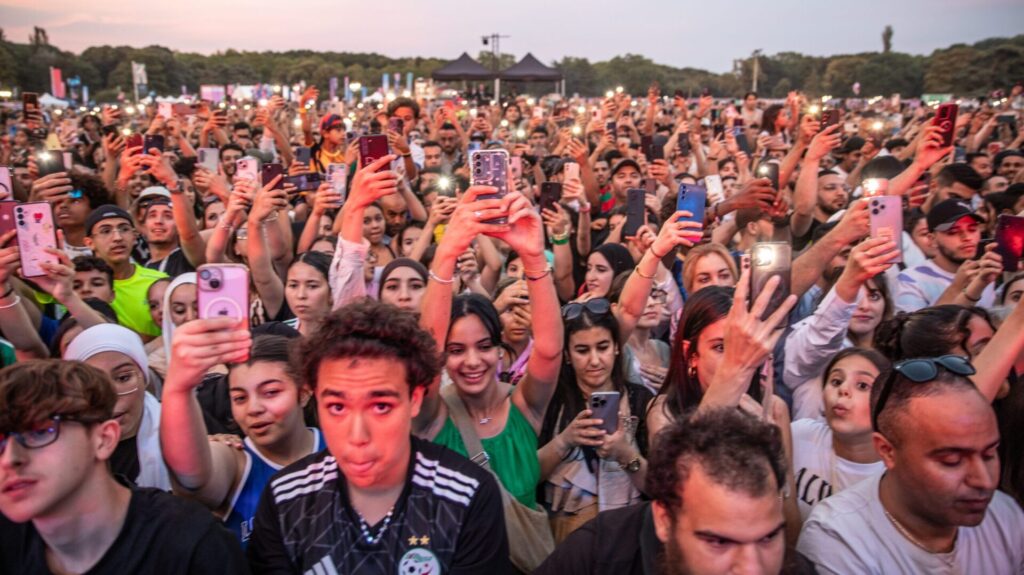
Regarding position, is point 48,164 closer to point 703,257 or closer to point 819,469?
A: point 703,257

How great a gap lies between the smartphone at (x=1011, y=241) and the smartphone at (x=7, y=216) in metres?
5.40

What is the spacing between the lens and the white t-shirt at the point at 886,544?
90.7 inches

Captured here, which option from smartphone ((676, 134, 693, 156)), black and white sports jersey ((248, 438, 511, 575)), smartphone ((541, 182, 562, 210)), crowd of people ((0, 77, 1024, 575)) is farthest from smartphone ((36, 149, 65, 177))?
smartphone ((676, 134, 693, 156))

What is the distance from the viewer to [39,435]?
2.06 m

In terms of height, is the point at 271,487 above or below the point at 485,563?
above

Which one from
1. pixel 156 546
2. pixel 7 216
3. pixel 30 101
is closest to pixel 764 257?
pixel 156 546

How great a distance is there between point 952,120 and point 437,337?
4804 mm

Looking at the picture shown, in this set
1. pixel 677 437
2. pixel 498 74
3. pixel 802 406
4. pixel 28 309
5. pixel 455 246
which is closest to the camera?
pixel 677 437

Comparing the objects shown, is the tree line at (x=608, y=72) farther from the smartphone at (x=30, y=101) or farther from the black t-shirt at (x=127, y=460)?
the black t-shirt at (x=127, y=460)

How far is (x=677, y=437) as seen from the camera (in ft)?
6.91

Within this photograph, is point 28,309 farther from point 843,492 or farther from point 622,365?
point 843,492

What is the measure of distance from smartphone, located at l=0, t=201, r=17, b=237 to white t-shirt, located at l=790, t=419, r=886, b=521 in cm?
403

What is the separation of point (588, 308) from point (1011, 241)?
2.53m

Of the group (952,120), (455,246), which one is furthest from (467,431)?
(952,120)
